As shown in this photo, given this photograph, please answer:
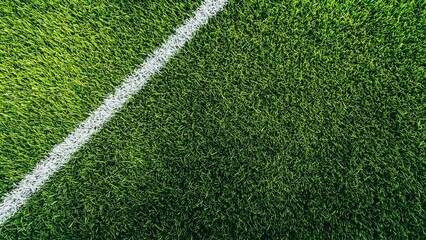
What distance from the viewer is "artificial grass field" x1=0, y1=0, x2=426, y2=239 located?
173 cm

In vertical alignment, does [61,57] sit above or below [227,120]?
below

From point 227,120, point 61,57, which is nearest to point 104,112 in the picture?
point 61,57

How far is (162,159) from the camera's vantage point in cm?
177

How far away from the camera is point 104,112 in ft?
5.87

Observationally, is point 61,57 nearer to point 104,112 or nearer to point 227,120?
point 104,112

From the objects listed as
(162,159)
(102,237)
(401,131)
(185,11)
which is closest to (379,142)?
(401,131)

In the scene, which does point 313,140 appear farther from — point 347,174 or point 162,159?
point 162,159

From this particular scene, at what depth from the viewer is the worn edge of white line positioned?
67.4 inches

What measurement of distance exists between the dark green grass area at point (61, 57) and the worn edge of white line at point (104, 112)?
43 millimetres

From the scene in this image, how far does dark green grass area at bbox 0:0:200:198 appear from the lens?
1767mm

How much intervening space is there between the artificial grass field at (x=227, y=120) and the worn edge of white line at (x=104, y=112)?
0.05 m

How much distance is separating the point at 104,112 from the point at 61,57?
471 millimetres

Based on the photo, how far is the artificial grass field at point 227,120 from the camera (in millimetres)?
1726

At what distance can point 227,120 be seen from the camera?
180cm
